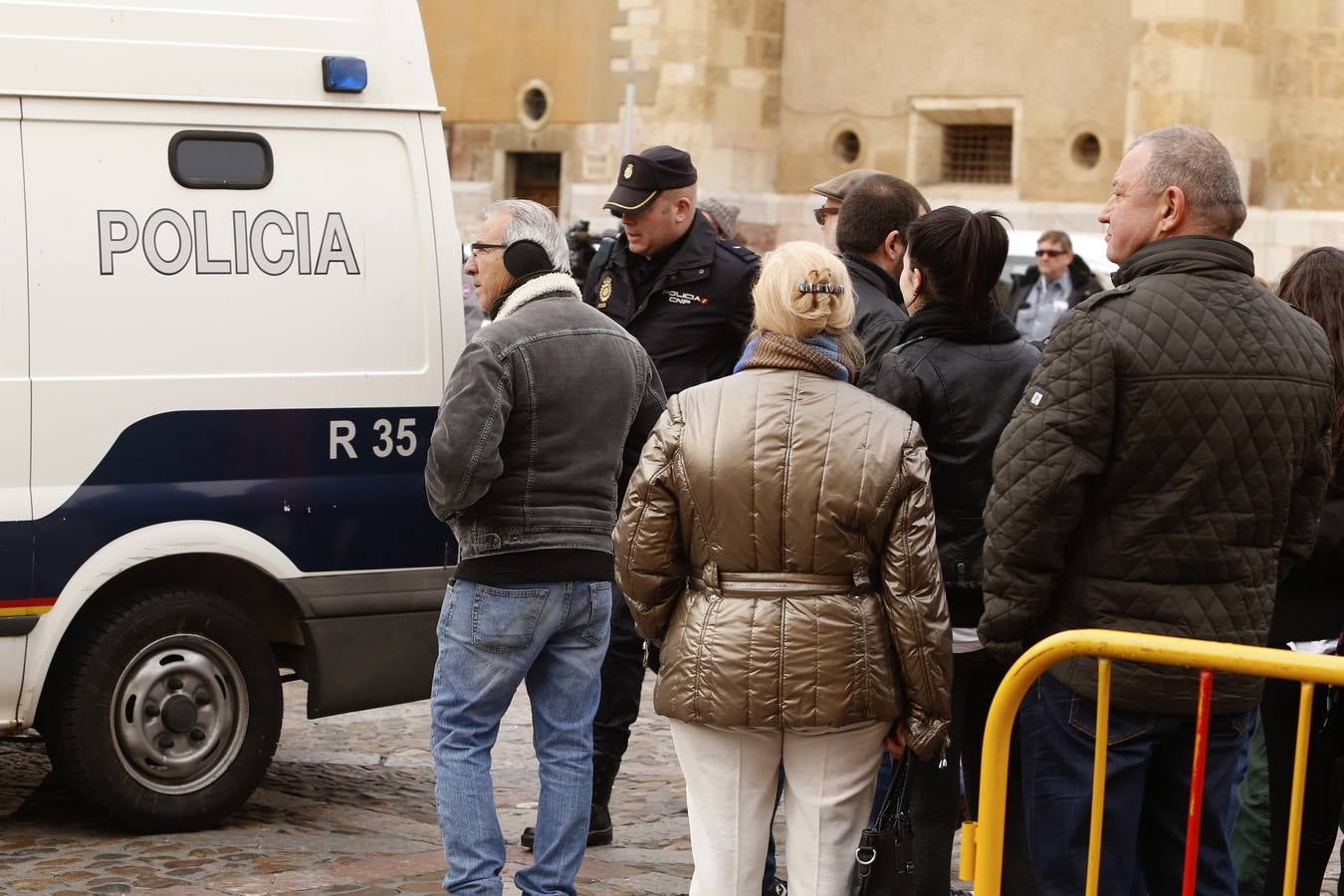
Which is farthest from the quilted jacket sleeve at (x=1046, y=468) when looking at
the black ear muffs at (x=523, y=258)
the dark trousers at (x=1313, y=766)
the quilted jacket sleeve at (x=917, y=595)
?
the black ear muffs at (x=523, y=258)

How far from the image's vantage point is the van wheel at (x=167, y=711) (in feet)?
19.7

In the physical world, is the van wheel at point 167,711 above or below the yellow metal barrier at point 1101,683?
below

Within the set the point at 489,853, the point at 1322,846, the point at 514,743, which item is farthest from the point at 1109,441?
the point at 514,743

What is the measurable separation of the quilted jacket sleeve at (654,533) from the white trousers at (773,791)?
28cm

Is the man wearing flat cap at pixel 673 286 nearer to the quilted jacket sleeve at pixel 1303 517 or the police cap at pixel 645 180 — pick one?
the police cap at pixel 645 180

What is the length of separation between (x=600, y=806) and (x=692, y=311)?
1.54 m

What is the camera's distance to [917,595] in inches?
168

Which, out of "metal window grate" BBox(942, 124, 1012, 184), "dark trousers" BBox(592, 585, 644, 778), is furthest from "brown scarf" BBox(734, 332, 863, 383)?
"metal window grate" BBox(942, 124, 1012, 184)

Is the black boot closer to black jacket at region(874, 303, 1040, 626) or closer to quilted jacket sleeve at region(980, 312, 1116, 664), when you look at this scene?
black jacket at region(874, 303, 1040, 626)

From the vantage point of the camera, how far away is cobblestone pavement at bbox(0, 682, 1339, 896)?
19.1 ft

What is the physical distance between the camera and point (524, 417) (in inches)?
198

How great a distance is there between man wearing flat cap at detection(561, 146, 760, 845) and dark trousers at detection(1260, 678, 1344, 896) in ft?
6.56

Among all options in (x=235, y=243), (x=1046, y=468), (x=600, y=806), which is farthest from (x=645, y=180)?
(x=1046, y=468)

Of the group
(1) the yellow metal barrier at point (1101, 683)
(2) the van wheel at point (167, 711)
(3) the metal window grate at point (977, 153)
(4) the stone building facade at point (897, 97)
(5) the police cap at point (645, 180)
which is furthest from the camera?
(3) the metal window grate at point (977, 153)
